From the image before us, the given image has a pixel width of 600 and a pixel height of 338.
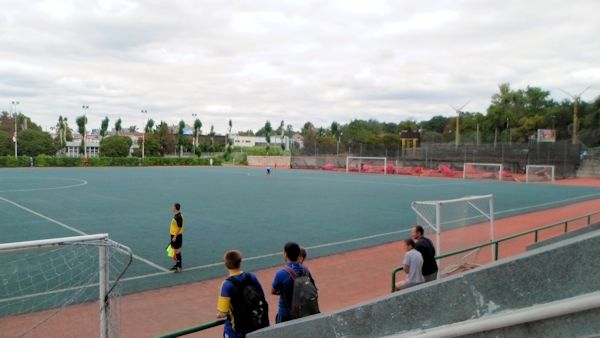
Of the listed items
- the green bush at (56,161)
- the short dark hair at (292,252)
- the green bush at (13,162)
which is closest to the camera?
the short dark hair at (292,252)

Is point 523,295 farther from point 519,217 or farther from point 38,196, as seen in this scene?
point 38,196

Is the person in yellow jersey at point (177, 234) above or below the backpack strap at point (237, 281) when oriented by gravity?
below

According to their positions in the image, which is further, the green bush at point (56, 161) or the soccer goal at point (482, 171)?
the green bush at point (56, 161)

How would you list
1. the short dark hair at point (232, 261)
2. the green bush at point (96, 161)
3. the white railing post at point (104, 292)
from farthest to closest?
1. the green bush at point (96, 161)
2. the white railing post at point (104, 292)
3. the short dark hair at point (232, 261)

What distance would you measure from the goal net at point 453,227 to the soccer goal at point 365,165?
1878 inches

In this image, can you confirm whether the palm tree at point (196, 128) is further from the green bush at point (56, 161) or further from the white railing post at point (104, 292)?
the white railing post at point (104, 292)

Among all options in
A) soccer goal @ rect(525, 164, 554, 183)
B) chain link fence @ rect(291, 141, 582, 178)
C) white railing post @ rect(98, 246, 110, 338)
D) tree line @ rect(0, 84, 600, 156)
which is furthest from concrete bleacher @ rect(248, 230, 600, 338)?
tree line @ rect(0, 84, 600, 156)

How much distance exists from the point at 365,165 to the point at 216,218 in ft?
156

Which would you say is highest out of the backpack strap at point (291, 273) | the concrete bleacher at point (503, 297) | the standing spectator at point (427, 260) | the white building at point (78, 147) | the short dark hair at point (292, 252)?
the white building at point (78, 147)

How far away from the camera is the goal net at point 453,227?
37.6 feet

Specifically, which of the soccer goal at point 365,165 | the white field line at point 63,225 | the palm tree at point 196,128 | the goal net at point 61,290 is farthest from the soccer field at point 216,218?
the palm tree at point 196,128

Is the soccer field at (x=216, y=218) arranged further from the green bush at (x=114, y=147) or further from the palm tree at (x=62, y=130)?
the palm tree at (x=62, y=130)

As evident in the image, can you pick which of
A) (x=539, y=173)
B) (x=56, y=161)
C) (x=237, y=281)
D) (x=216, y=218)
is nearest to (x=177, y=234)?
(x=237, y=281)

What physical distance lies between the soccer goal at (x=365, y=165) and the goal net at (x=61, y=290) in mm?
52073
